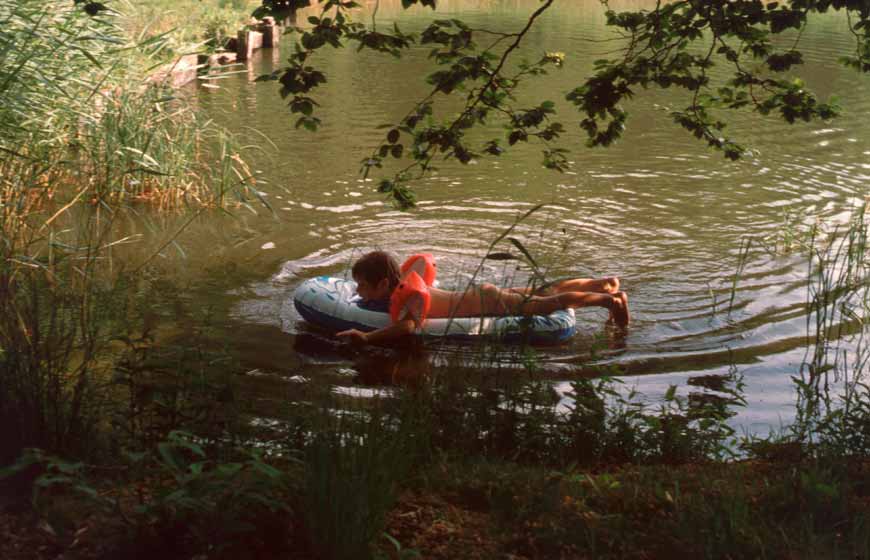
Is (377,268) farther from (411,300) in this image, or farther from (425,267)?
(411,300)

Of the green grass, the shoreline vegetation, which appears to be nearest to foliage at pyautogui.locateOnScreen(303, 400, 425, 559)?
the shoreline vegetation

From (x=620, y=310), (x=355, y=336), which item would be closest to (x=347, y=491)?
(x=355, y=336)

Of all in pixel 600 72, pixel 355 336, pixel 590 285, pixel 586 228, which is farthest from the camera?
pixel 586 228

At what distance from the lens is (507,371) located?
15.8ft

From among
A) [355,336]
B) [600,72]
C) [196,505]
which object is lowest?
[355,336]

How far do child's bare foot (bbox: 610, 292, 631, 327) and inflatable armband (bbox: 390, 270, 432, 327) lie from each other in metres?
1.46

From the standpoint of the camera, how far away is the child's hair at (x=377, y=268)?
705 centimetres

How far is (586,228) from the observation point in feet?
32.4

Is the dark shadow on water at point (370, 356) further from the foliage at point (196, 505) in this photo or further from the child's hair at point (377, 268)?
the foliage at point (196, 505)

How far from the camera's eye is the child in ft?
22.1

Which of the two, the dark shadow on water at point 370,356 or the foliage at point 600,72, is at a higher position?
the foliage at point 600,72

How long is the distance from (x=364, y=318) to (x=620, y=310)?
1.94 m

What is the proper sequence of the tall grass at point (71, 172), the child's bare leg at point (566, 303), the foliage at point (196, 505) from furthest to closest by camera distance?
1. the child's bare leg at point (566, 303)
2. the tall grass at point (71, 172)
3. the foliage at point (196, 505)

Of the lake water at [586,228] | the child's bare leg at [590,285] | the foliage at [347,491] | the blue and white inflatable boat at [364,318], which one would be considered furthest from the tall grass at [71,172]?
the child's bare leg at [590,285]
